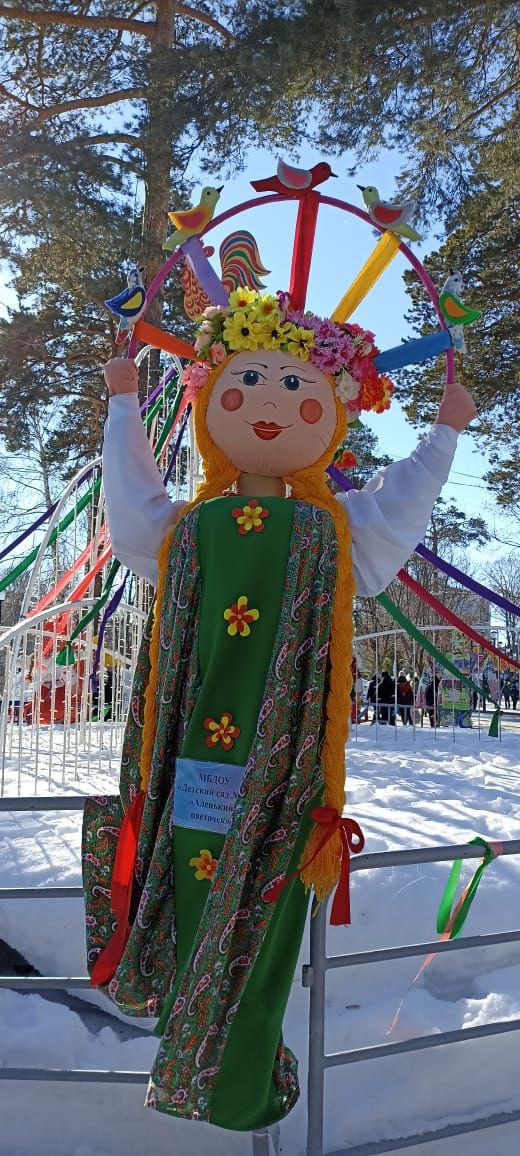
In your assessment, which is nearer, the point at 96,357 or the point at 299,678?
the point at 299,678

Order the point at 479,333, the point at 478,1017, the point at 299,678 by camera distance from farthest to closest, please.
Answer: the point at 479,333 → the point at 478,1017 → the point at 299,678

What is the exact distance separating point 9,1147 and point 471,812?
A: 9.09 ft

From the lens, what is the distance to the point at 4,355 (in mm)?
10820

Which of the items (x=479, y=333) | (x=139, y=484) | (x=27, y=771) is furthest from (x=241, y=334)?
(x=479, y=333)

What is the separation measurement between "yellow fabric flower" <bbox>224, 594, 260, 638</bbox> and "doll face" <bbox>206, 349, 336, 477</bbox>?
42cm

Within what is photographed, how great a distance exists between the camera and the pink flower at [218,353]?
7.06 ft

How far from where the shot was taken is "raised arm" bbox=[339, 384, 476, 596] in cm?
202

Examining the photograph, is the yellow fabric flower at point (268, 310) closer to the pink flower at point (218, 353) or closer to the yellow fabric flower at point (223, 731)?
the pink flower at point (218, 353)

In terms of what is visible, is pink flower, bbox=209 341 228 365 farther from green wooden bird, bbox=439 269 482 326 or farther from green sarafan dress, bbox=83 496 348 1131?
green wooden bird, bbox=439 269 482 326

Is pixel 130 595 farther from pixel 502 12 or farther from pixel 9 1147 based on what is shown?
pixel 9 1147

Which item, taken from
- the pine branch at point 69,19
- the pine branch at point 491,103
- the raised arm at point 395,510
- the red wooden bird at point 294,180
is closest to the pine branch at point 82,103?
the pine branch at point 69,19

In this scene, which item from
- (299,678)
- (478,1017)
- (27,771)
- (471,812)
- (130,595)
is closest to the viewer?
(299,678)

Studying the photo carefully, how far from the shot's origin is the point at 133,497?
6.78 feet

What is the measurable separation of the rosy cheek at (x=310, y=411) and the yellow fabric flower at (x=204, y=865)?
1.00 m
